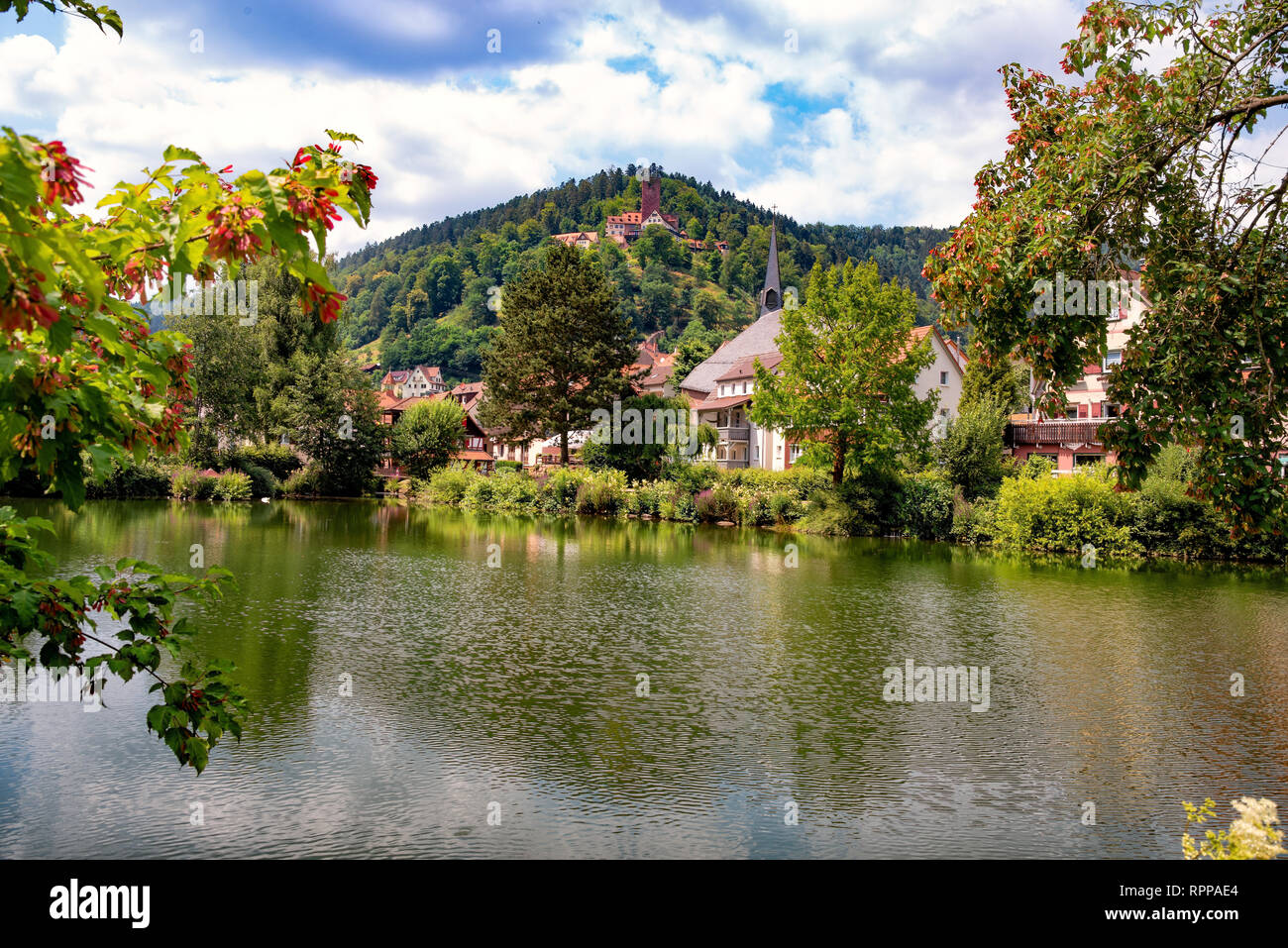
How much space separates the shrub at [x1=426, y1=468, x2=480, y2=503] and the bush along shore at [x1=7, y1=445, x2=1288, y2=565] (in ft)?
0.29

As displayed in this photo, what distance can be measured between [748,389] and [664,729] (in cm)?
6119

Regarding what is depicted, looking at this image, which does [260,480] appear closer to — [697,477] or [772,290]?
[697,477]

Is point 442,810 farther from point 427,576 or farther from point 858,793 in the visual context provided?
point 427,576

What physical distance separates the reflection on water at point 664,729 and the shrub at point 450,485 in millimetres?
32080

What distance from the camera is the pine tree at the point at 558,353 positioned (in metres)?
57.6

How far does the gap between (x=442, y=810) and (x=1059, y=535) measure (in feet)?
113

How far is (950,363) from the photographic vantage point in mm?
63406

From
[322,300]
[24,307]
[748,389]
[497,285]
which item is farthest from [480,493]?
[497,285]

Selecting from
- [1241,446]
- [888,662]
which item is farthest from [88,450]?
[888,662]

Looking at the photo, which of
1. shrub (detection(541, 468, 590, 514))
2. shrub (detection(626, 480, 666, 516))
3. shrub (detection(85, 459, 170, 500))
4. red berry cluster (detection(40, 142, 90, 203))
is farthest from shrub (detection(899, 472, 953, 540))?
red berry cluster (detection(40, 142, 90, 203))

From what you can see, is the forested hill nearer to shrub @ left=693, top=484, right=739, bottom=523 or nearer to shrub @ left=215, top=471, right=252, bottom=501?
shrub @ left=215, top=471, right=252, bottom=501

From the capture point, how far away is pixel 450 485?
55.8 meters

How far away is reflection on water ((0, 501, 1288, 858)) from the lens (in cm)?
809

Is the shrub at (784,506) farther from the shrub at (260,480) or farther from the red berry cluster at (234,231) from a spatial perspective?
the red berry cluster at (234,231)
